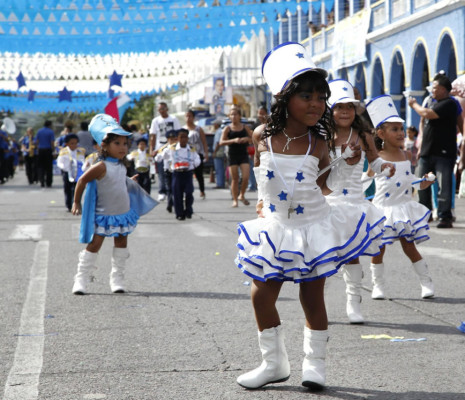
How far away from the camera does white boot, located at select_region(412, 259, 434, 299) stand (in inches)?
283

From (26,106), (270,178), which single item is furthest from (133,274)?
(26,106)

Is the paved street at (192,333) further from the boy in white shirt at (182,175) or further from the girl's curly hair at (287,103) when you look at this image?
the boy in white shirt at (182,175)

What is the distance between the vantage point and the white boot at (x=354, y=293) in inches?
244

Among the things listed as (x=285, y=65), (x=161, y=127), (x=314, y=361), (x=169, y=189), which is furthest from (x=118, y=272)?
(x=161, y=127)

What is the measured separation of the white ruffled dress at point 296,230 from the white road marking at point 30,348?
122cm

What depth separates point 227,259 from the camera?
392 inches

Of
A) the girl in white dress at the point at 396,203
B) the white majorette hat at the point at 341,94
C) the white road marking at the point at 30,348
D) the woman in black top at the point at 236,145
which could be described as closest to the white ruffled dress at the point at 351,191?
the white majorette hat at the point at 341,94

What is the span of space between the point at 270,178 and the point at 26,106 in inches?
2036

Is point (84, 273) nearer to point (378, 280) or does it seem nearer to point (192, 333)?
point (192, 333)

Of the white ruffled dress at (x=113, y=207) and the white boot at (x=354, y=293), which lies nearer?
the white boot at (x=354, y=293)

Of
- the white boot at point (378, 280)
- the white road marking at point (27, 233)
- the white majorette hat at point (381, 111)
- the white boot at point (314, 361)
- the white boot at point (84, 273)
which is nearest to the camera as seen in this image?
the white boot at point (314, 361)

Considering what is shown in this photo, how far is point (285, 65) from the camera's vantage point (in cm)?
456

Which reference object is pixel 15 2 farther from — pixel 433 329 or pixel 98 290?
pixel 433 329

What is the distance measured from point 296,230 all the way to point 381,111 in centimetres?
302
